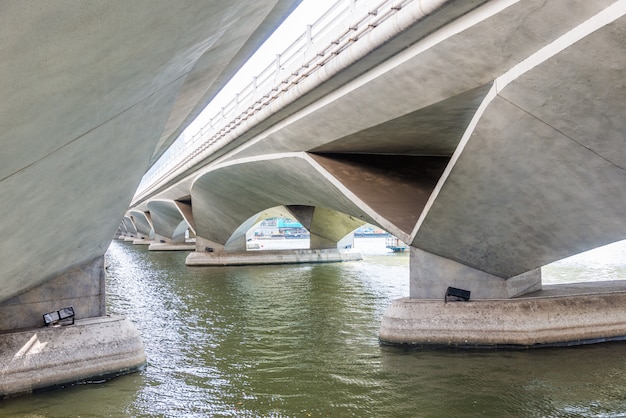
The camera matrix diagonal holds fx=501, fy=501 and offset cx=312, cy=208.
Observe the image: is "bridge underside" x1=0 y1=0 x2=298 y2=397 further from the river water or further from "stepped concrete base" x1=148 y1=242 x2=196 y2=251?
"stepped concrete base" x1=148 y1=242 x2=196 y2=251

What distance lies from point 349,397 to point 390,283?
1444cm

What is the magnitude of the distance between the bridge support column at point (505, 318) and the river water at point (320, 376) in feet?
1.38

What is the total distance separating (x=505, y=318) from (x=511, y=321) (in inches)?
5.6

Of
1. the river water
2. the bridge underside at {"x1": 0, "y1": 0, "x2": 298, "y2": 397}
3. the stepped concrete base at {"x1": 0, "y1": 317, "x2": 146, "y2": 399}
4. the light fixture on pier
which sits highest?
the bridge underside at {"x1": 0, "y1": 0, "x2": 298, "y2": 397}

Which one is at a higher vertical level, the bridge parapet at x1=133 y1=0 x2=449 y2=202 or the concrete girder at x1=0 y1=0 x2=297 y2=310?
the bridge parapet at x1=133 y1=0 x2=449 y2=202

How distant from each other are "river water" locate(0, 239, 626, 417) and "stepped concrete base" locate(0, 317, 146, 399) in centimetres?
32

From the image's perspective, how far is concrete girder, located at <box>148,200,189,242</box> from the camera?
45487 millimetres

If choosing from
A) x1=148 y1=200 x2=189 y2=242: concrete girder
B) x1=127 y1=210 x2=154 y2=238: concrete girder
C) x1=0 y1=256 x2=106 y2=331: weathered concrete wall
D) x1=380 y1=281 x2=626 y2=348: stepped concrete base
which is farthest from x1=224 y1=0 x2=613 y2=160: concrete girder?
x1=127 y1=210 x2=154 y2=238: concrete girder

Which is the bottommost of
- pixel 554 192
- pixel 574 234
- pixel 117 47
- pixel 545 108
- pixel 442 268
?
pixel 442 268

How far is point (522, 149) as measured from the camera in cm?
898

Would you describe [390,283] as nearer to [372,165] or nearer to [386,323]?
[372,165]

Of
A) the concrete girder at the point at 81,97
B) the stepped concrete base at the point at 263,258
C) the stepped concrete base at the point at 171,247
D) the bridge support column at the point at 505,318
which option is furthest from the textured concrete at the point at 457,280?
the stepped concrete base at the point at 171,247

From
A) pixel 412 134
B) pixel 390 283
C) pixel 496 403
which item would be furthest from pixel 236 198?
pixel 496 403

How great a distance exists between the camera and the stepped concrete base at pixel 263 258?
3212 cm
